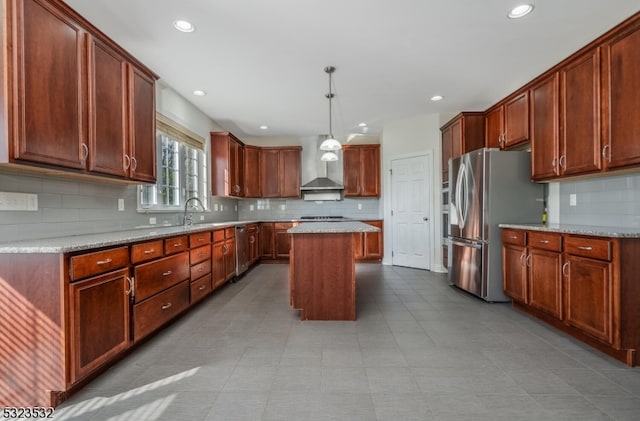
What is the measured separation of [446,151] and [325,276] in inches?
120

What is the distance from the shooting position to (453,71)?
329cm

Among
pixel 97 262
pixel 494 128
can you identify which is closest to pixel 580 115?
pixel 494 128

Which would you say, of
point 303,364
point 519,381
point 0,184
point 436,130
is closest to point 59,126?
point 0,184

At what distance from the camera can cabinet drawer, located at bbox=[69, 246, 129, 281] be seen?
1.60m

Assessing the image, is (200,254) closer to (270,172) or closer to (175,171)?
(175,171)

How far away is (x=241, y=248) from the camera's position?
4555 mm

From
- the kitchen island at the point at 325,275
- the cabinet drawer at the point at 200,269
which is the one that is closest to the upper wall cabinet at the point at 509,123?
the kitchen island at the point at 325,275

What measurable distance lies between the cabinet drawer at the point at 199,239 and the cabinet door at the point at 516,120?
12.3 ft

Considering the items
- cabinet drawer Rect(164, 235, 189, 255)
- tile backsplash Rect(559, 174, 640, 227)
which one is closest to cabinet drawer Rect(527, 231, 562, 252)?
tile backsplash Rect(559, 174, 640, 227)

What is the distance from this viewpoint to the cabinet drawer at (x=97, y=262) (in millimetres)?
1601

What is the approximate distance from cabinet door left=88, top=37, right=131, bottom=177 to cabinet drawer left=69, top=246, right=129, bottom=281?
0.65 meters

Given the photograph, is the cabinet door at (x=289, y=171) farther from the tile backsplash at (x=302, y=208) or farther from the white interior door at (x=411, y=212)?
the white interior door at (x=411, y=212)

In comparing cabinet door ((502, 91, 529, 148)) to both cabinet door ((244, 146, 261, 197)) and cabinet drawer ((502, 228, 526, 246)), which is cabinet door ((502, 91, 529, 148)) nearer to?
cabinet drawer ((502, 228, 526, 246))

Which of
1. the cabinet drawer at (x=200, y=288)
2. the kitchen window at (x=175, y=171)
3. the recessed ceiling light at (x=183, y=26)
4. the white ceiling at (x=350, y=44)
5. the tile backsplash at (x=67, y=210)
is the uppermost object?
the white ceiling at (x=350, y=44)
